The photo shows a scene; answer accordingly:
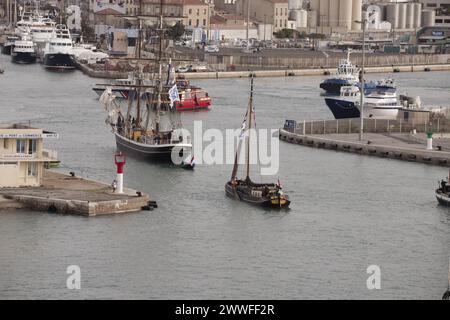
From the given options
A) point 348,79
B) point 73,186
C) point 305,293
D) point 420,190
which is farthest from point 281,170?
point 348,79

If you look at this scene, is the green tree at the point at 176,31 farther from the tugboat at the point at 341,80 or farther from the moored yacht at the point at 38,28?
the tugboat at the point at 341,80

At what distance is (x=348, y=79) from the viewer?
196ft

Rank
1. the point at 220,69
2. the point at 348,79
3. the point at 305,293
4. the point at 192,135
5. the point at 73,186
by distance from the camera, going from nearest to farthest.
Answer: the point at 305,293, the point at 73,186, the point at 192,135, the point at 348,79, the point at 220,69

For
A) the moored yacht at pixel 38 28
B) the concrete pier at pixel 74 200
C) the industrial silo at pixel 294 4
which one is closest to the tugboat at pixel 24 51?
the moored yacht at pixel 38 28

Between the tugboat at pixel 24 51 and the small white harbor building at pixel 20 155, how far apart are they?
4830 centimetres

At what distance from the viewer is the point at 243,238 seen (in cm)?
2631

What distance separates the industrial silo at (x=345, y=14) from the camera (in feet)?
341

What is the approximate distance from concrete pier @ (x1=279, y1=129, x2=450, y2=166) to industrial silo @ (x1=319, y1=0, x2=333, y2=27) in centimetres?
6518

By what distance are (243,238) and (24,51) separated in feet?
170

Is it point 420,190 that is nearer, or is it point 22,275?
point 22,275

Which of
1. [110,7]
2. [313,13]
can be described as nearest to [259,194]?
[110,7]

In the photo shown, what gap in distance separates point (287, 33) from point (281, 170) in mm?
66693

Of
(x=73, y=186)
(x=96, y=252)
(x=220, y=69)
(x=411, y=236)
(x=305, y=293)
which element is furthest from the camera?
(x=220, y=69)
